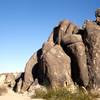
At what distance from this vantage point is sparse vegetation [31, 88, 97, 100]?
23656 millimetres

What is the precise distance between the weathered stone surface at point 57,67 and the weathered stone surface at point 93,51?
2.42 m

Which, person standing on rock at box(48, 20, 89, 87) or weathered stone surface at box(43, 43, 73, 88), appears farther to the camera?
weathered stone surface at box(43, 43, 73, 88)

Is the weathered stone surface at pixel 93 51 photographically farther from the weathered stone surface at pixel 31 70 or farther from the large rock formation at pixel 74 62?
the weathered stone surface at pixel 31 70

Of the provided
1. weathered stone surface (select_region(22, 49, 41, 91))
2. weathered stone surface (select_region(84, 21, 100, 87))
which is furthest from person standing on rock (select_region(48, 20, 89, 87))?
weathered stone surface (select_region(22, 49, 41, 91))

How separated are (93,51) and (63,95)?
5.69m

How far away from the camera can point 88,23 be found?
2922 centimetres

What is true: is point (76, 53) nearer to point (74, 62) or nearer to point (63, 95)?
point (74, 62)

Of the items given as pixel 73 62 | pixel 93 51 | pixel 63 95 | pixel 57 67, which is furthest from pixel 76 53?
pixel 63 95

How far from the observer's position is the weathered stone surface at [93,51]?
27.0 meters

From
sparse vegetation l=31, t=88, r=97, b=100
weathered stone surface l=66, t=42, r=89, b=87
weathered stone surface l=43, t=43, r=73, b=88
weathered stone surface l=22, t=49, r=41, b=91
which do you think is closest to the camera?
sparse vegetation l=31, t=88, r=97, b=100

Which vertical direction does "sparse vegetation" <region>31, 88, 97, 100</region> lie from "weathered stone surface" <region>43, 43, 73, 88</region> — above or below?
below

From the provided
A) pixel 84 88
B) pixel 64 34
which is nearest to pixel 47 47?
pixel 64 34

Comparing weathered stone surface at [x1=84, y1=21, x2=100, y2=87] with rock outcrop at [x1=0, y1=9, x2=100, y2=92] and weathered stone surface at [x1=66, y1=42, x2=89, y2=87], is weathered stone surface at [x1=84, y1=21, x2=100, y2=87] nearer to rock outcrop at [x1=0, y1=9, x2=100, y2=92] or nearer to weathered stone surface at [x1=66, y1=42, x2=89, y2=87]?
rock outcrop at [x1=0, y1=9, x2=100, y2=92]

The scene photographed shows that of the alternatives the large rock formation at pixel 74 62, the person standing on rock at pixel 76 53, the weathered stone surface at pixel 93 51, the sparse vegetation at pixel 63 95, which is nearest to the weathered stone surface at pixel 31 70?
the large rock formation at pixel 74 62
